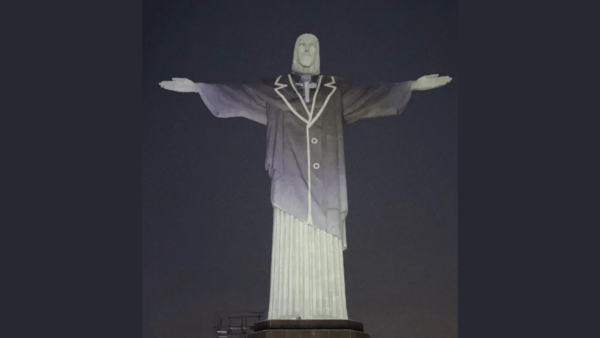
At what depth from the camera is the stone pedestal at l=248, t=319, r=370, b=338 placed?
38.6ft

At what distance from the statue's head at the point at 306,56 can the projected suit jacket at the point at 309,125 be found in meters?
0.11

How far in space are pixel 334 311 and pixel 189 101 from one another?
5.13 metres

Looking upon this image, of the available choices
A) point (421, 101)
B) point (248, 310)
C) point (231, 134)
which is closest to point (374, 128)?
point (421, 101)

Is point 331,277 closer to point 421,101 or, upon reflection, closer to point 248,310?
point 248,310

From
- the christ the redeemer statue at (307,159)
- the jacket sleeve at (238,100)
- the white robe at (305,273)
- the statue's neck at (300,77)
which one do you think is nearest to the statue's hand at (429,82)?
the christ the redeemer statue at (307,159)

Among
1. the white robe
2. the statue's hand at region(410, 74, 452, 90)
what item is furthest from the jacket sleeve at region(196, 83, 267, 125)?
the statue's hand at region(410, 74, 452, 90)

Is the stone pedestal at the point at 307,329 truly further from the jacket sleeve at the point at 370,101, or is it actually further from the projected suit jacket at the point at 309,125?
the jacket sleeve at the point at 370,101

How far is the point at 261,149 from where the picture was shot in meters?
15.9

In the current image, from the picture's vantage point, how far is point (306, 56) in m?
12.9

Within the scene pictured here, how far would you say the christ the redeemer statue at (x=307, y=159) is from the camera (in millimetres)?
12094

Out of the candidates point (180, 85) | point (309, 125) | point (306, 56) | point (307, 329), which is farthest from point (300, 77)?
point (307, 329)

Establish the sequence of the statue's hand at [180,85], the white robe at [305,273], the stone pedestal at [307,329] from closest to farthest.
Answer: the stone pedestal at [307,329] → the white robe at [305,273] → the statue's hand at [180,85]

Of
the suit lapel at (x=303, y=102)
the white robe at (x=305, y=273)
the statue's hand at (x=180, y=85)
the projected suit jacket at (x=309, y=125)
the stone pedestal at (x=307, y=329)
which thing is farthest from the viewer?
the statue's hand at (x=180, y=85)

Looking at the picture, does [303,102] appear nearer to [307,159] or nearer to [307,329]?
[307,159]
